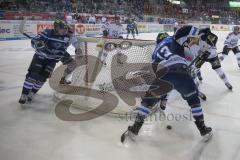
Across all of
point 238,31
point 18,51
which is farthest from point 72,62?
point 18,51

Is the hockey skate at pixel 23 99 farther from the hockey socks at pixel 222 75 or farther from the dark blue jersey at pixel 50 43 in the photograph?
the hockey socks at pixel 222 75

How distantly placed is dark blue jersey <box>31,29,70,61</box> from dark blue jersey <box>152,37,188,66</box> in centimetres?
197

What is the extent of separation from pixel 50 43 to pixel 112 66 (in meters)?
1.67

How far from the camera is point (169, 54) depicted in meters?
3.63

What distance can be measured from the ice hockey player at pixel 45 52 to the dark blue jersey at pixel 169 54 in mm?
1957

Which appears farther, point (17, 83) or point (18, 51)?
point (18, 51)

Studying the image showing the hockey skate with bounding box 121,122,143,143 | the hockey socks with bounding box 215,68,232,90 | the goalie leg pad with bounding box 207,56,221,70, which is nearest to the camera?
the hockey skate with bounding box 121,122,143,143

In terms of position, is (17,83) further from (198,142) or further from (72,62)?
(198,142)

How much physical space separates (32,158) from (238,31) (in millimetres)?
6770

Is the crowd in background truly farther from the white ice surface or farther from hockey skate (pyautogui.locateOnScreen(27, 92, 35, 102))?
the white ice surface

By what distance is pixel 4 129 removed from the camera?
169 inches

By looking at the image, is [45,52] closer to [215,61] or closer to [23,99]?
[23,99]

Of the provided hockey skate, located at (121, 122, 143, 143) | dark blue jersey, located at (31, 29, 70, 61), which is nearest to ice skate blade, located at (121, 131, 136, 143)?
hockey skate, located at (121, 122, 143, 143)

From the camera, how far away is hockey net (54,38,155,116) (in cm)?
529
